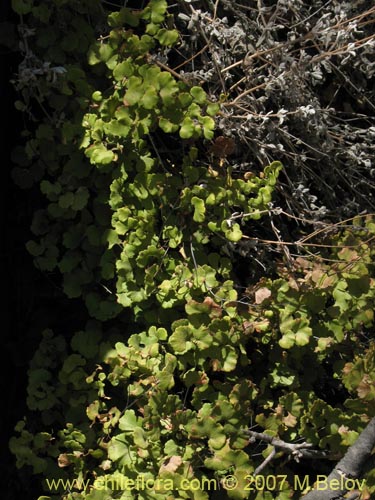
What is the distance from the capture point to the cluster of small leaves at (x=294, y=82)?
2.34m

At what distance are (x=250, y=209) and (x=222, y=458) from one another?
2.41 feet

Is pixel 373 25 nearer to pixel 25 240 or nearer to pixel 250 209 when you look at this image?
pixel 250 209

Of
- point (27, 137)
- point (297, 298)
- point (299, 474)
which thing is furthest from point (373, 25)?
point (299, 474)

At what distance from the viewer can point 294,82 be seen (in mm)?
2371

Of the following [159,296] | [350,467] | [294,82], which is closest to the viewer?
[350,467]

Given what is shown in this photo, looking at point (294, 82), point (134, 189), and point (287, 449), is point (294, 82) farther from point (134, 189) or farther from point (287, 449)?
point (287, 449)

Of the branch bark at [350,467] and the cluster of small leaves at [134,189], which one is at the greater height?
the cluster of small leaves at [134,189]

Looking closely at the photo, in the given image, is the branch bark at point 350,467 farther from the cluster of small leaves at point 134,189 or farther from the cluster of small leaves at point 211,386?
the cluster of small leaves at point 134,189

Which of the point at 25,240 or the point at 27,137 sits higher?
the point at 27,137

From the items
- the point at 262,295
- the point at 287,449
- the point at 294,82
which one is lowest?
the point at 287,449

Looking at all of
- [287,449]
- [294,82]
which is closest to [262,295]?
[287,449]

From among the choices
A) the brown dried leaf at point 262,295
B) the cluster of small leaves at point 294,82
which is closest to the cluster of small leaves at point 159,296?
the brown dried leaf at point 262,295

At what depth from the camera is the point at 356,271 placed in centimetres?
228

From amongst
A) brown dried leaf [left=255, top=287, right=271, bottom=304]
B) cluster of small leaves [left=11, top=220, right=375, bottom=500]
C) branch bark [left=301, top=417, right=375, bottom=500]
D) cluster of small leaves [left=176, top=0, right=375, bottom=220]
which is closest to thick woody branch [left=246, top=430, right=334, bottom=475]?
cluster of small leaves [left=11, top=220, right=375, bottom=500]
